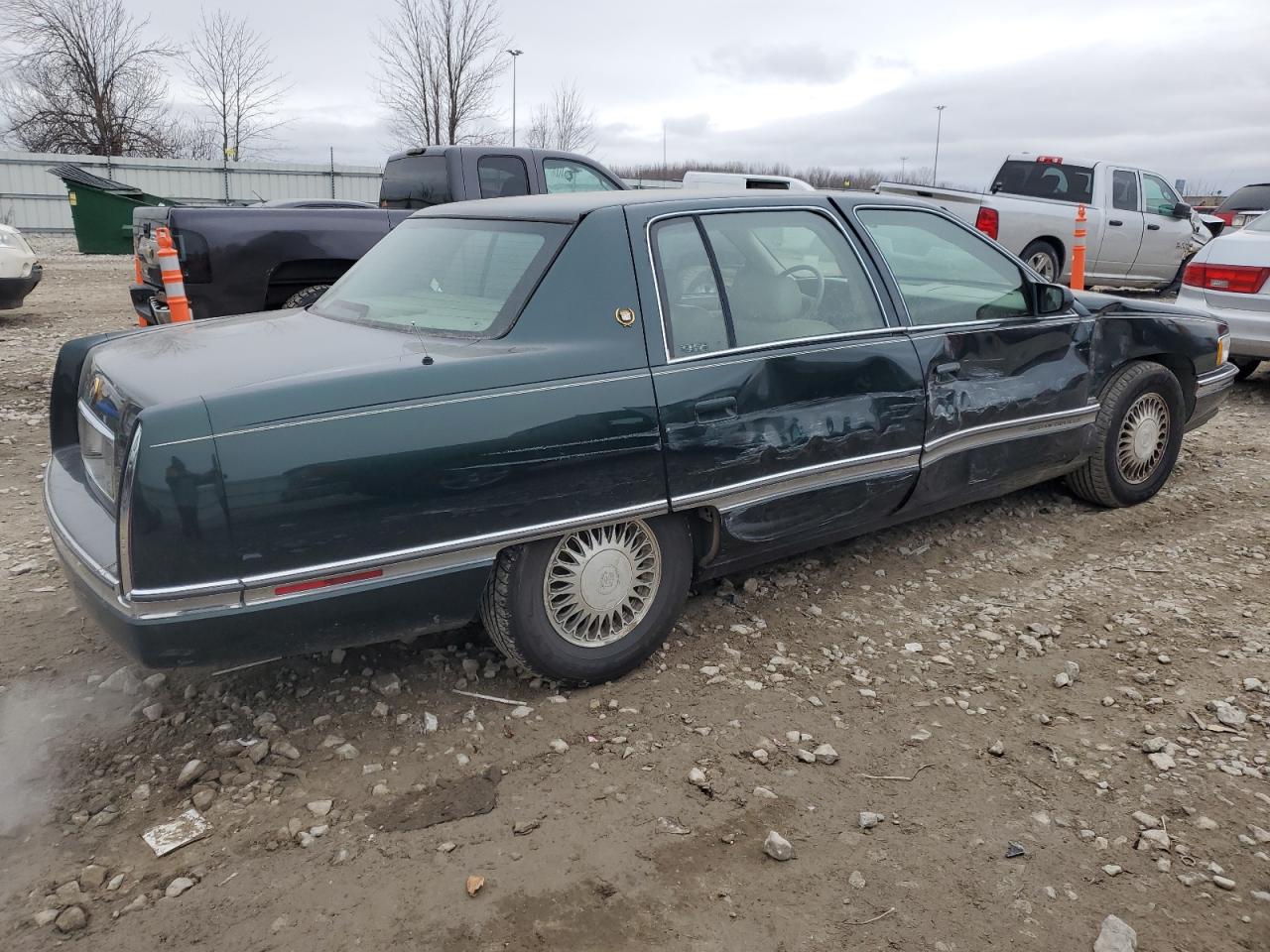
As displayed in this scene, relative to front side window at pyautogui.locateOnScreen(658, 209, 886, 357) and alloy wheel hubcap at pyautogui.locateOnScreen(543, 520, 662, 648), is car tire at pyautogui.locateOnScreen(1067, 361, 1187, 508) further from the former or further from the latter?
alloy wheel hubcap at pyautogui.locateOnScreen(543, 520, 662, 648)

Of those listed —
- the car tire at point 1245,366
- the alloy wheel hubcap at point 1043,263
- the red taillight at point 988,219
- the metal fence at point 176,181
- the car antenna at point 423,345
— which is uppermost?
the metal fence at point 176,181

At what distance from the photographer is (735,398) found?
10.7ft

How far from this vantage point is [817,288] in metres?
3.73

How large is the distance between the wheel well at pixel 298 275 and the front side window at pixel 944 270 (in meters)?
4.43

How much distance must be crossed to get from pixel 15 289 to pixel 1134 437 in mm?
10148

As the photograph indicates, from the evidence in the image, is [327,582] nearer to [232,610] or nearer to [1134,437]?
[232,610]

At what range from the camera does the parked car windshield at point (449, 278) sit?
3.18m

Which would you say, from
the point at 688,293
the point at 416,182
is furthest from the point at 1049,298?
the point at 416,182

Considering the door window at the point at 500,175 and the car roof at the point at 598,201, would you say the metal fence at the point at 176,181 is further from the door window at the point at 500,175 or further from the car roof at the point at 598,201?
the car roof at the point at 598,201

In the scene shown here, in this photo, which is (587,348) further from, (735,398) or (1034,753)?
(1034,753)

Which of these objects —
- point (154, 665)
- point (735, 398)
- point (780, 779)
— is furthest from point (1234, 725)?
point (154, 665)

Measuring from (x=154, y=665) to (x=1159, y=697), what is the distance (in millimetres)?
3074

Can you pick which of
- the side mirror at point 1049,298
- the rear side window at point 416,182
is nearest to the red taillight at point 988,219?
the rear side window at point 416,182

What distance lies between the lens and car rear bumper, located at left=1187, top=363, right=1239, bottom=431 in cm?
507
